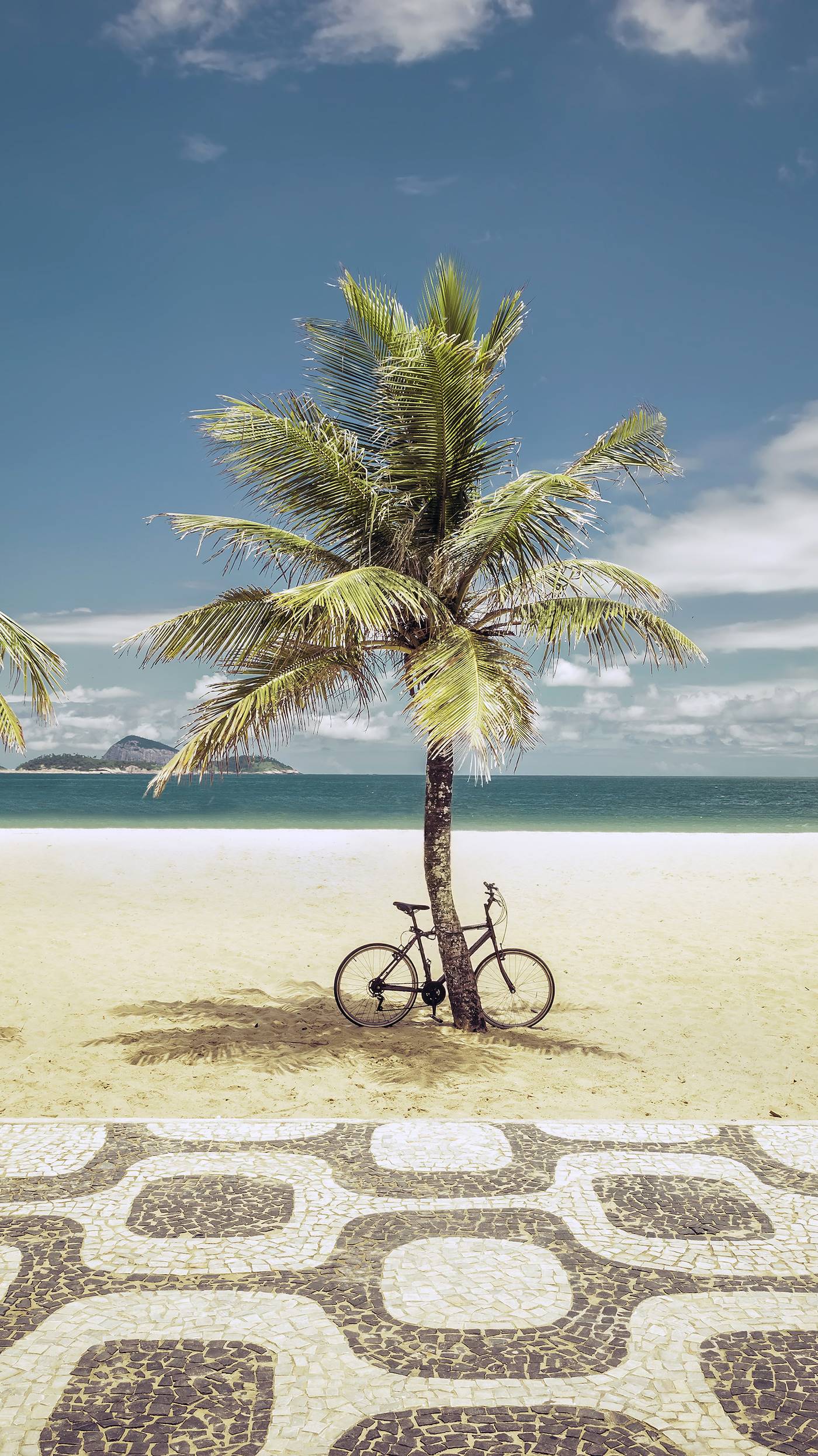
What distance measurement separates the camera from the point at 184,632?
24.7 ft

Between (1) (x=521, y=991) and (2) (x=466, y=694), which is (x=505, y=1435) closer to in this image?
(2) (x=466, y=694)

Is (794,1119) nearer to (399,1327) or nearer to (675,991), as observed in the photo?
(399,1327)

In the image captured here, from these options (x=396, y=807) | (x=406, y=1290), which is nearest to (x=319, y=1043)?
(x=406, y=1290)

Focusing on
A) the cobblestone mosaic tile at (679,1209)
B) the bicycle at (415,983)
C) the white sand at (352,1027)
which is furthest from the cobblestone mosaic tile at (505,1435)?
the bicycle at (415,983)

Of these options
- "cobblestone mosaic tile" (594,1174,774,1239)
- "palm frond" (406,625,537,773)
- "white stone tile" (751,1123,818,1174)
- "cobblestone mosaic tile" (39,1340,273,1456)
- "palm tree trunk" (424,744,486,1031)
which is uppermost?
"palm frond" (406,625,537,773)

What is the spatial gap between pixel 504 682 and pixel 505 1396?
4638 mm

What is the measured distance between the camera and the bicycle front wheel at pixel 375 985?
316 inches

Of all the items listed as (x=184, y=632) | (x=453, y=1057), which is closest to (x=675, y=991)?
(x=453, y=1057)

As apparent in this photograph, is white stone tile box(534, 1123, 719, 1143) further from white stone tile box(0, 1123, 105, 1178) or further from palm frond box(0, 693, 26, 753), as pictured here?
palm frond box(0, 693, 26, 753)

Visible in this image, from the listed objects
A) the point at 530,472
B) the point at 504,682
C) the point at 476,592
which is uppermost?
the point at 530,472

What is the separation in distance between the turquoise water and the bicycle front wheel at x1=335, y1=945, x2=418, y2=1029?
27.7 meters

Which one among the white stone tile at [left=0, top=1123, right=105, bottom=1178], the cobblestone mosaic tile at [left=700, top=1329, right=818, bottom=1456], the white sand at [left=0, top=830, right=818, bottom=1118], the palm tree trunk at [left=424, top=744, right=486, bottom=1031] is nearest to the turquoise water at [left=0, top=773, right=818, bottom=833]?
the white sand at [left=0, top=830, right=818, bottom=1118]

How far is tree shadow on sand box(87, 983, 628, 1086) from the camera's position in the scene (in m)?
7.38

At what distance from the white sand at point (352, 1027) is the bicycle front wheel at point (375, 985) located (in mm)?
198
